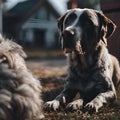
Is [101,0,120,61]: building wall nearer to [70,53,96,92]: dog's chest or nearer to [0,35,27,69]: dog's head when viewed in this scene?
[70,53,96,92]: dog's chest

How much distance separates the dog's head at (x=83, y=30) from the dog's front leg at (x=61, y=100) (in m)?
0.60

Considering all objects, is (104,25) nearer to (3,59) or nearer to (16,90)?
(3,59)

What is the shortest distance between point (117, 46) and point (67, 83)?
263cm

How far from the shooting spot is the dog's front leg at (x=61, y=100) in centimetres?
627

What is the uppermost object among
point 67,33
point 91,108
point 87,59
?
point 67,33

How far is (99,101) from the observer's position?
6.36 metres

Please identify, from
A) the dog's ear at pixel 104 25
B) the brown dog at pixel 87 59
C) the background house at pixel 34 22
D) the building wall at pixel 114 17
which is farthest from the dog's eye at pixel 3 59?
the background house at pixel 34 22

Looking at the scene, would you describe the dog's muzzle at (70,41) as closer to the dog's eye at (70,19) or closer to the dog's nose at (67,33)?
the dog's nose at (67,33)

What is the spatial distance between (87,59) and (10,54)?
88.1 inches

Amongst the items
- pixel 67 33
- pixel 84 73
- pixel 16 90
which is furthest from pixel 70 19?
pixel 16 90

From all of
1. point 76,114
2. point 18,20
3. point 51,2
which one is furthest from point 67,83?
point 51,2

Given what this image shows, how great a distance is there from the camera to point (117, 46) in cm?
945

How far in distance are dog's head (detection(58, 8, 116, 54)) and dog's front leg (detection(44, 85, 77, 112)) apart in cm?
60

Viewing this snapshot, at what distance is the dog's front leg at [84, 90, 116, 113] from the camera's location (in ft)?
19.9
